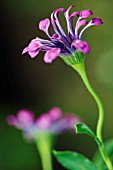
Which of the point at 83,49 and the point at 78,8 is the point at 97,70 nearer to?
the point at 78,8

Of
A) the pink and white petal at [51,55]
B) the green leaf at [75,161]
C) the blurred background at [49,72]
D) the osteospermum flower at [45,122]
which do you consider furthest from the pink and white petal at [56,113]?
the blurred background at [49,72]

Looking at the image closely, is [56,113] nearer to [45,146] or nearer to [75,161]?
[45,146]

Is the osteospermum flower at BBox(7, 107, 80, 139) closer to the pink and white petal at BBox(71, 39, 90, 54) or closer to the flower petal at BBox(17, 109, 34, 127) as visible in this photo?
the flower petal at BBox(17, 109, 34, 127)

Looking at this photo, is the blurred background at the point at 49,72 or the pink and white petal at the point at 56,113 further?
the blurred background at the point at 49,72

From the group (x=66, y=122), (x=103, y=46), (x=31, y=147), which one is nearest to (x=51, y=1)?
(x=103, y=46)

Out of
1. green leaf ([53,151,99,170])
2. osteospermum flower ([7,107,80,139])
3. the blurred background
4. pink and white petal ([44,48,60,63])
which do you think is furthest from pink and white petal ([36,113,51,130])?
the blurred background

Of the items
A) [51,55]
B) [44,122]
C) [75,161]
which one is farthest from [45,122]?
[51,55]

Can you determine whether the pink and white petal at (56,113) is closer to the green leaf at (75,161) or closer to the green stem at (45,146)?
the green stem at (45,146)
